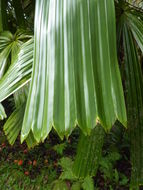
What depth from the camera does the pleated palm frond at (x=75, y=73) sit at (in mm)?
320

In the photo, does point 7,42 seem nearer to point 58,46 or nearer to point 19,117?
point 19,117

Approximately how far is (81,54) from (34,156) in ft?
6.34

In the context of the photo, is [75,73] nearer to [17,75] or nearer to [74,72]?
[74,72]

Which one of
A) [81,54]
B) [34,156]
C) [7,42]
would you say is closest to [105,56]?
[81,54]

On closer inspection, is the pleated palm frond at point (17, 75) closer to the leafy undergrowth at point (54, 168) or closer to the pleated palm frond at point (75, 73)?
the pleated palm frond at point (75, 73)

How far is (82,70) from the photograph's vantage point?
1.10 ft

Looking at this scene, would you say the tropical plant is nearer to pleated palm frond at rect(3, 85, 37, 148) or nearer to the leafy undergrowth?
pleated palm frond at rect(3, 85, 37, 148)

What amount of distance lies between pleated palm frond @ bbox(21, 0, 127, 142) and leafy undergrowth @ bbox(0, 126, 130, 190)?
129cm

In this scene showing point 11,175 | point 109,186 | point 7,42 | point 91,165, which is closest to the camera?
point 91,165

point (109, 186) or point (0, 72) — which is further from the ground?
point (0, 72)

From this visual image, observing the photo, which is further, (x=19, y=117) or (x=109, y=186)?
(x=109, y=186)

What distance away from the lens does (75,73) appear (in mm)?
334

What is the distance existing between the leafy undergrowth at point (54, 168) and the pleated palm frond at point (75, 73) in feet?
4.25

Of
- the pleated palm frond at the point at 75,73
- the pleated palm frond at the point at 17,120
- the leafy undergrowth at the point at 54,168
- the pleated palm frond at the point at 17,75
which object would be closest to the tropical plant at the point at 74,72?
the pleated palm frond at the point at 75,73
